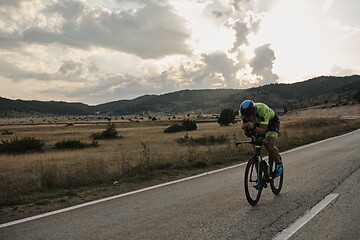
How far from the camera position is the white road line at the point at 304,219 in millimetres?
4117

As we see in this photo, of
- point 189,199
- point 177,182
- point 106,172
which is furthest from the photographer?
point 106,172

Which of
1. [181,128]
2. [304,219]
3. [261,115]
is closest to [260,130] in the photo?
[261,115]

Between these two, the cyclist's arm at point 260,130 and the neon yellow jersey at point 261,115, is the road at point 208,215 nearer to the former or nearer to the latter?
the cyclist's arm at point 260,130

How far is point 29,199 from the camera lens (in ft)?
21.7

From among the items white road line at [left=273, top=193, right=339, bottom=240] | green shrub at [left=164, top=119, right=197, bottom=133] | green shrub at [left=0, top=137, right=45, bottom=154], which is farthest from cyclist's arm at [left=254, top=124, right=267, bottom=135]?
green shrub at [left=164, top=119, right=197, bottom=133]

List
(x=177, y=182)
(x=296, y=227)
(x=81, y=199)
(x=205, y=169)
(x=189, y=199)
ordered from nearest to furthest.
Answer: (x=296, y=227) < (x=189, y=199) < (x=81, y=199) < (x=177, y=182) < (x=205, y=169)

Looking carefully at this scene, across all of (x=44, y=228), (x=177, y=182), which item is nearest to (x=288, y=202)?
(x=177, y=182)

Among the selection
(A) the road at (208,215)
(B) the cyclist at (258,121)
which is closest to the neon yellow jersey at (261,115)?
(B) the cyclist at (258,121)

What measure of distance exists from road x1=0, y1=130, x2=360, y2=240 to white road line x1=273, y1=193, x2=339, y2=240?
0.24ft

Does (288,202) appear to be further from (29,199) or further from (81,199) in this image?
(29,199)

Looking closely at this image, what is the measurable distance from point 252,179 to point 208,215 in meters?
1.19

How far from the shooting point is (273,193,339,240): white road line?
4.12 m

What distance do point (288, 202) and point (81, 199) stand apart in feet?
14.3

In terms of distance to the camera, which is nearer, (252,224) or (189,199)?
(252,224)
